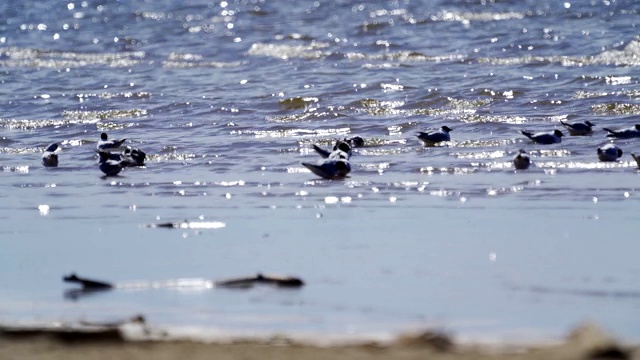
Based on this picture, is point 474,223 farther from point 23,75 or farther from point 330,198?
point 23,75

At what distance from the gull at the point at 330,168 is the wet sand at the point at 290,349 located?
4.69 meters

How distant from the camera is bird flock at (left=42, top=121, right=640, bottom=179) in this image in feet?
30.2

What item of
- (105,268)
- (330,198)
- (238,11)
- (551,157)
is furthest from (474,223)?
(238,11)

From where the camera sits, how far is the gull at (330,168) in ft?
30.0

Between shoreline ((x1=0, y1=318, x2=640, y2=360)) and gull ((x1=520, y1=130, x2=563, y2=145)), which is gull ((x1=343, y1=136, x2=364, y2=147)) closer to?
gull ((x1=520, y1=130, x2=563, y2=145))

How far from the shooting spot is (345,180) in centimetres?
911

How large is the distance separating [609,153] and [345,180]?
207 centimetres

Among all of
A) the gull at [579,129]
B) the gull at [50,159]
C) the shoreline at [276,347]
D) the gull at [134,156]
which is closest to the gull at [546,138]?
the gull at [579,129]

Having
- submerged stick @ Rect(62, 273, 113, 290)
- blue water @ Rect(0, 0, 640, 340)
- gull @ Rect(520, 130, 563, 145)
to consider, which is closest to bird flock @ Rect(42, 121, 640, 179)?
gull @ Rect(520, 130, 563, 145)

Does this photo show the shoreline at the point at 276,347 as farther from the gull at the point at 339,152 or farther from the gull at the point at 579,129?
the gull at the point at 579,129

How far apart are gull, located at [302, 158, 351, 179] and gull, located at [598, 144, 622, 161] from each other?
199cm

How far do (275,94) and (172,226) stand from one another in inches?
305

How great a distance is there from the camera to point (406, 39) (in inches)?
764

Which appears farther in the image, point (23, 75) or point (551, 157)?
point (23, 75)
